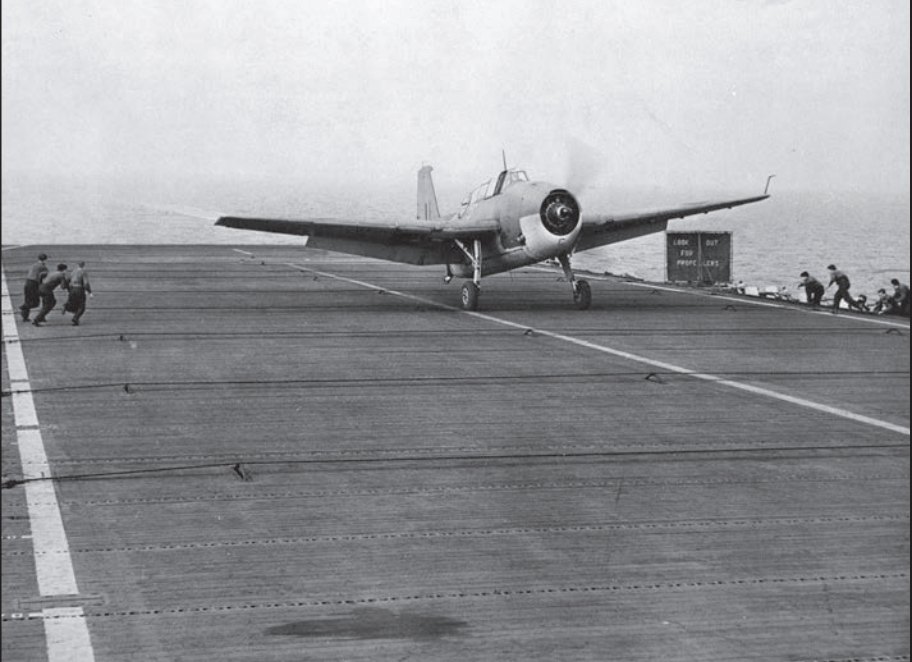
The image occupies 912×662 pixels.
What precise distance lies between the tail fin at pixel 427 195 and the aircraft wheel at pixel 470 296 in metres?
10.1

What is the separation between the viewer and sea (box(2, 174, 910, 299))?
4727 mm

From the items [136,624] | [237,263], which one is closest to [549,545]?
[136,624]

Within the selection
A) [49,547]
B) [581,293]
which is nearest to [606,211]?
[581,293]

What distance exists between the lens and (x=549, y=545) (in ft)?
28.1

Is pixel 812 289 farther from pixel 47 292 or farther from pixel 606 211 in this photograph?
pixel 47 292

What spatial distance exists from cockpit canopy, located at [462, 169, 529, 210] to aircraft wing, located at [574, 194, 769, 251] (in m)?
2.83

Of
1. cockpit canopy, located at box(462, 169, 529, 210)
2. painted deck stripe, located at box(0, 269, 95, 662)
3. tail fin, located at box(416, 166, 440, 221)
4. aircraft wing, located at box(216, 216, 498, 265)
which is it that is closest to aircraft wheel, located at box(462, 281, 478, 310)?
aircraft wing, located at box(216, 216, 498, 265)

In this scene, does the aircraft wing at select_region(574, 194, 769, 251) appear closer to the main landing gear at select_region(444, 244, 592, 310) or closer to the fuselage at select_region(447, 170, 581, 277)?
the main landing gear at select_region(444, 244, 592, 310)

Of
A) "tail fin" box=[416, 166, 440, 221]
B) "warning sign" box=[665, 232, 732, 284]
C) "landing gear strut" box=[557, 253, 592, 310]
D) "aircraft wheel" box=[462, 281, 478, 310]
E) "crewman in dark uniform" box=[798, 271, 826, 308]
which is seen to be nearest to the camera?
"crewman in dark uniform" box=[798, 271, 826, 308]

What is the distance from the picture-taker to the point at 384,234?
28.1 metres

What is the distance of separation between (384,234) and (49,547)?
20.0 m

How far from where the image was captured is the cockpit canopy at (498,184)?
27.1 m

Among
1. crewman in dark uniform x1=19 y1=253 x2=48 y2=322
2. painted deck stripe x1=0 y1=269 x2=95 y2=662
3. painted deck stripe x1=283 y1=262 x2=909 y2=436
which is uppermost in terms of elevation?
crewman in dark uniform x1=19 y1=253 x2=48 y2=322

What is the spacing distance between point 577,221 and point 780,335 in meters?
5.68
